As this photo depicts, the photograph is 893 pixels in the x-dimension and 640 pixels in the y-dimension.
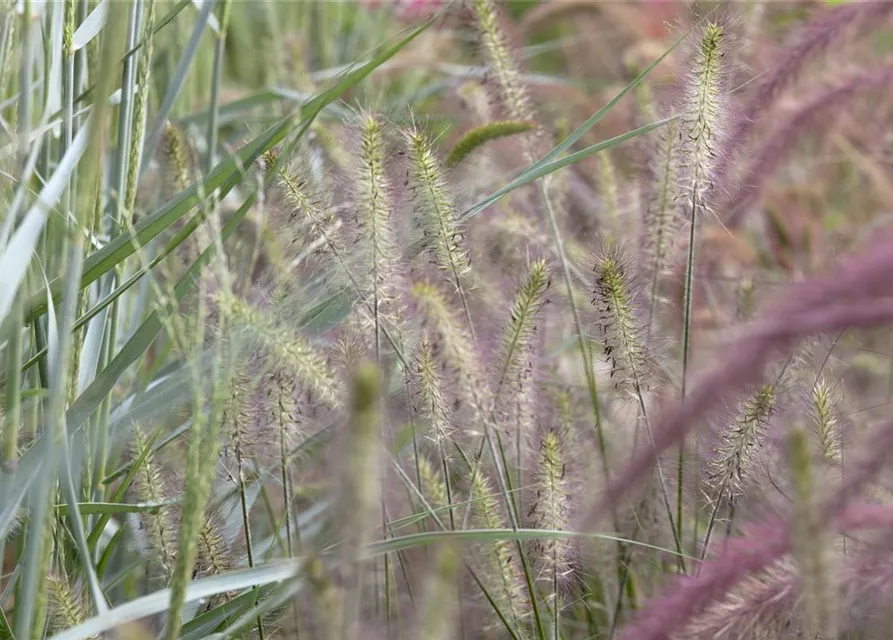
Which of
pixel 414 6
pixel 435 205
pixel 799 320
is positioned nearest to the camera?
pixel 799 320

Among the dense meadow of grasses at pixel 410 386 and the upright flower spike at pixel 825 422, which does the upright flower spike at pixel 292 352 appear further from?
the upright flower spike at pixel 825 422

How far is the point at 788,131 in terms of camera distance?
0.84m

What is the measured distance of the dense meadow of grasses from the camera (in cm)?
43

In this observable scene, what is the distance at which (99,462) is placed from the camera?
76 cm

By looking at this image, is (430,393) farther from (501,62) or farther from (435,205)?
(501,62)

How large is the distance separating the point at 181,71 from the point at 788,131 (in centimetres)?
50

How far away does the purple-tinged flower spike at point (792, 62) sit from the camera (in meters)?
0.78

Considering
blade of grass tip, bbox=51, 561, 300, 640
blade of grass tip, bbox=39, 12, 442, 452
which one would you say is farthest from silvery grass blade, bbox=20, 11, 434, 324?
blade of grass tip, bbox=51, 561, 300, 640

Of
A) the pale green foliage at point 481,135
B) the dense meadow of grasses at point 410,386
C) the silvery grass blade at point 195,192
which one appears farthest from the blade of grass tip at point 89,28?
the pale green foliage at point 481,135

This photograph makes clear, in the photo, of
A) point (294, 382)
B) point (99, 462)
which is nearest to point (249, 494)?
point (99, 462)

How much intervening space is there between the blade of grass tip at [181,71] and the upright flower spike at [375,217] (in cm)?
16

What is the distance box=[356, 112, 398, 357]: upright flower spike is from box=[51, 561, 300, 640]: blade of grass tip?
0.52 feet

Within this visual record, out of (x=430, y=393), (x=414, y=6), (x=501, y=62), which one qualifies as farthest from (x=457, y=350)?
(x=414, y=6)

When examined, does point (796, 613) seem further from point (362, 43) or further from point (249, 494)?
point (362, 43)
